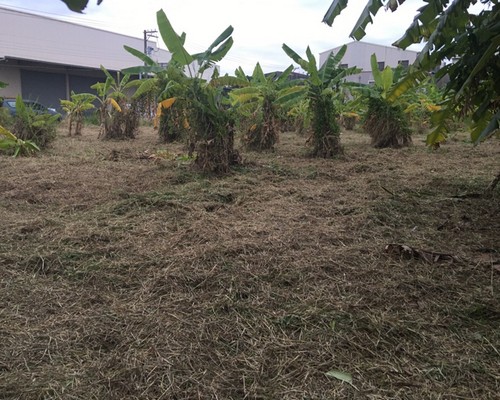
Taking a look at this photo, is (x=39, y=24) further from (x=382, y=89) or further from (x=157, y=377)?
(x=157, y=377)

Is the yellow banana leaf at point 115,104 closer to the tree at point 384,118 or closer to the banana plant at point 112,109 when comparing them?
the banana plant at point 112,109

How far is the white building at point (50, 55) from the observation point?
2586cm

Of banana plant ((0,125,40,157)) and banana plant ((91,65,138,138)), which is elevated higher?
banana plant ((91,65,138,138))

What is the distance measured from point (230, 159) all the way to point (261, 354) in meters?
5.03

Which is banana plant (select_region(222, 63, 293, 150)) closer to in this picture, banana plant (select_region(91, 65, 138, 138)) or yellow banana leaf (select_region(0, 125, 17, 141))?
banana plant (select_region(91, 65, 138, 138))

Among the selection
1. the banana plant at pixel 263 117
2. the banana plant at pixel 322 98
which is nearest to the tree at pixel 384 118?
the banana plant at pixel 322 98

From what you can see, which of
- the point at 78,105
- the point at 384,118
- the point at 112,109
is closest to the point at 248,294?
the point at 384,118

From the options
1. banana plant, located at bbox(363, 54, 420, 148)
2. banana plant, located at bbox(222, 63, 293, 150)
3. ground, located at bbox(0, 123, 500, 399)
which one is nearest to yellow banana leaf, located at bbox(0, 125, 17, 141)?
ground, located at bbox(0, 123, 500, 399)

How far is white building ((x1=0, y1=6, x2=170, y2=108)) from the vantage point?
2586cm

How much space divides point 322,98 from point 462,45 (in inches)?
161

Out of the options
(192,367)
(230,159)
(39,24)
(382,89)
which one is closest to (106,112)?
(230,159)

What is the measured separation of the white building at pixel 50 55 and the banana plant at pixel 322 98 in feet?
74.5

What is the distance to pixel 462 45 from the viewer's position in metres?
4.04

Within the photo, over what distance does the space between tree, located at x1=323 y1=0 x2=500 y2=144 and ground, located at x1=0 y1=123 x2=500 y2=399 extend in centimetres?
109
